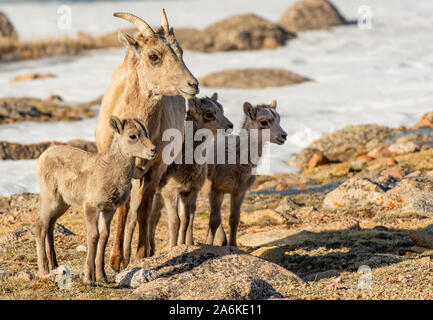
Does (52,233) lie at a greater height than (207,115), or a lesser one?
lesser

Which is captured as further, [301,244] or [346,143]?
[346,143]

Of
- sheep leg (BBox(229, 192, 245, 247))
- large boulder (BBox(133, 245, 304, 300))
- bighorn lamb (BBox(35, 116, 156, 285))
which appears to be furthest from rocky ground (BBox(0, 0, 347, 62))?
bighorn lamb (BBox(35, 116, 156, 285))

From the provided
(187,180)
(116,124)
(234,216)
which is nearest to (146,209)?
(187,180)

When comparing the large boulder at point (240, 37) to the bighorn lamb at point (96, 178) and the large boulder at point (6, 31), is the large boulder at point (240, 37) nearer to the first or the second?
the large boulder at point (6, 31)

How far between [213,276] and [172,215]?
220 centimetres

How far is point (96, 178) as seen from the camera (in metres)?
9.92

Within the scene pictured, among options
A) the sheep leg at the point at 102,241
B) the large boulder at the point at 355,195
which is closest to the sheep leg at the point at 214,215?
the sheep leg at the point at 102,241

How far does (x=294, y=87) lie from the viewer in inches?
1500

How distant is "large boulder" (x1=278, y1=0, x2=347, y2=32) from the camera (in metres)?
53.3

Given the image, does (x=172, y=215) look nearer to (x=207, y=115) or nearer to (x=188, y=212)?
(x=188, y=212)

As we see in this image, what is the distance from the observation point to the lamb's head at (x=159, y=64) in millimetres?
Result: 10664

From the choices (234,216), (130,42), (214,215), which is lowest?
(234,216)

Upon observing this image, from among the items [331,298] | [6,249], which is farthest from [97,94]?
[331,298]
